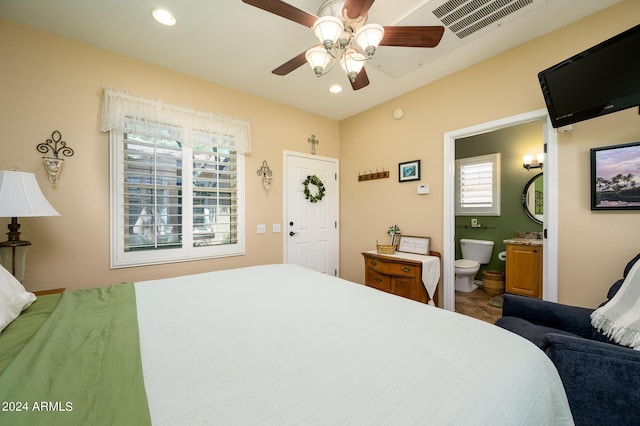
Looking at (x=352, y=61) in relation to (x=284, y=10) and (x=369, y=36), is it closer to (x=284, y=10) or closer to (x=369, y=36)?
(x=369, y=36)

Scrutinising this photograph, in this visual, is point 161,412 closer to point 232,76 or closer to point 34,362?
point 34,362

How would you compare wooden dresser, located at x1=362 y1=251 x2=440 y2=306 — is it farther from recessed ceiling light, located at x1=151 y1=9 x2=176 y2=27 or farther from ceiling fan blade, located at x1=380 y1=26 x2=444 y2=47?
recessed ceiling light, located at x1=151 y1=9 x2=176 y2=27

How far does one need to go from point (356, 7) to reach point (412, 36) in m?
0.40

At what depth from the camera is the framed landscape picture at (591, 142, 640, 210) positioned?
173 cm

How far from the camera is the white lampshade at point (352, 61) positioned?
1572 mm

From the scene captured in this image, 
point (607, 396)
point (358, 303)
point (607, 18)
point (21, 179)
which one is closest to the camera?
point (607, 396)

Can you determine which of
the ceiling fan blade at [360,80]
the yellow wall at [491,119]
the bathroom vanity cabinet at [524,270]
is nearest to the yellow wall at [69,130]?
the ceiling fan blade at [360,80]

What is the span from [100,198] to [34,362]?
1968mm

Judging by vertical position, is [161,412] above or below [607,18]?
below

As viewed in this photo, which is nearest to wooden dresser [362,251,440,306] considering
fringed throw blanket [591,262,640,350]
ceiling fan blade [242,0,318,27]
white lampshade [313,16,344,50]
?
fringed throw blanket [591,262,640,350]

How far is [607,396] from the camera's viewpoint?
0.97m

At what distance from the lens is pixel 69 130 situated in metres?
2.14

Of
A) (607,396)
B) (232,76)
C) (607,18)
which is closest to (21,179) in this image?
(232,76)

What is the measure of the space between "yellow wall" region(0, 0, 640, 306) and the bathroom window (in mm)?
1923
